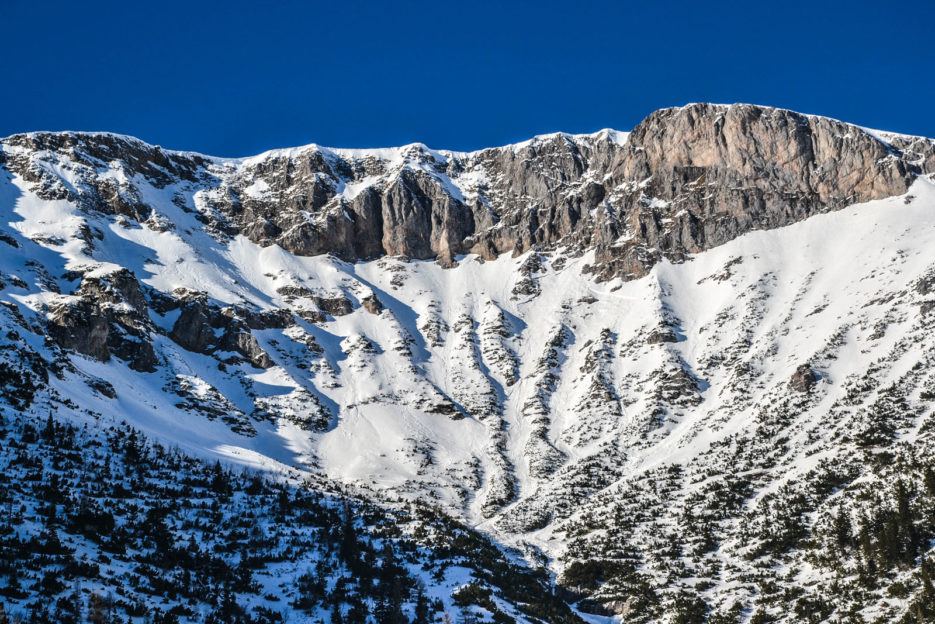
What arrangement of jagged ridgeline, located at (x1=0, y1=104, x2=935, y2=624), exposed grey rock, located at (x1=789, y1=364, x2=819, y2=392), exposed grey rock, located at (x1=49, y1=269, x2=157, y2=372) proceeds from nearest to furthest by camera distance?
jagged ridgeline, located at (x1=0, y1=104, x2=935, y2=624) < exposed grey rock, located at (x1=789, y1=364, x2=819, y2=392) < exposed grey rock, located at (x1=49, y1=269, x2=157, y2=372)

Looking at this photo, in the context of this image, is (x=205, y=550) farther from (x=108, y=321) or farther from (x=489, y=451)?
(x=108, y=321)

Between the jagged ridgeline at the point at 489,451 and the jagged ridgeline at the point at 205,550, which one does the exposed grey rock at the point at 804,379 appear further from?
the jagged ridgeline at the point at 205,550

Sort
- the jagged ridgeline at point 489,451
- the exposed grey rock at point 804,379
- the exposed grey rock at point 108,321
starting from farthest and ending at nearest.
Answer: the exposed grey rock at point 108,321
the exposed grey rock at point 804,379
the jagged ridgeline at point 489,451

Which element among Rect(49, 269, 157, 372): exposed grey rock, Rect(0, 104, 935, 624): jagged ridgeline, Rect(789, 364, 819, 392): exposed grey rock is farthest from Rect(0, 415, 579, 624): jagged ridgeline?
Rect(789, 364, 819, 392): exposed grey rock

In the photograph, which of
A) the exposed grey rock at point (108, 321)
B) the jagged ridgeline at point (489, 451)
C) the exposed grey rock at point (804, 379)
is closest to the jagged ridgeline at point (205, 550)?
the jagged ridgeline at point (489, 451)

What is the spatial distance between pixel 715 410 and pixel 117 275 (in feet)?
424

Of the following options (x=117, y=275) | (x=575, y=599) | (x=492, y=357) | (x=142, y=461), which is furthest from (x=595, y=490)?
(x=117, y=275)

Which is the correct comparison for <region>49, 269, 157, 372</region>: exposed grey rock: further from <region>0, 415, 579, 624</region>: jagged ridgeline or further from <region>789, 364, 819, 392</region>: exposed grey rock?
<region>789, 364, 819, 392</region>: exposed grey rock

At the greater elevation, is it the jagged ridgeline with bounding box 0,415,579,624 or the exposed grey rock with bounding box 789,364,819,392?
the exposed grey rock with bounding box 789,364,819,392

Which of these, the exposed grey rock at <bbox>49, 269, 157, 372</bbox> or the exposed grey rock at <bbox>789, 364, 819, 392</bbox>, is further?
the exposed grey rock at <bbox>49, 269, 157, 372</bbox>

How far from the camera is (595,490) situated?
137m

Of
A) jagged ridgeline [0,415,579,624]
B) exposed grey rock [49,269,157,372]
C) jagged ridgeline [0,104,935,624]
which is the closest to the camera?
jagged ridgeline [0,415,579,624]

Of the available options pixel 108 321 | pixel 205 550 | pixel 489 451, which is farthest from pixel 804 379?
pixel 108 321

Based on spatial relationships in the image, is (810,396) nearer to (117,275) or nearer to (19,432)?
(19,432)
